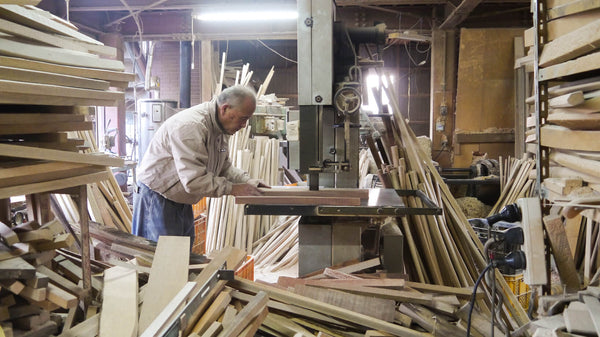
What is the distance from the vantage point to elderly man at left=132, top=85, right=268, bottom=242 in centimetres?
295

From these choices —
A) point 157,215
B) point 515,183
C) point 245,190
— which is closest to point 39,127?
point 245,190

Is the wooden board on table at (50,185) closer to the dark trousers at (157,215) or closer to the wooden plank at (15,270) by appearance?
the wooden plank at (15,270)

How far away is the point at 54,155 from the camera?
1819 millimetres

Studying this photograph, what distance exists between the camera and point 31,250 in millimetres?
1835

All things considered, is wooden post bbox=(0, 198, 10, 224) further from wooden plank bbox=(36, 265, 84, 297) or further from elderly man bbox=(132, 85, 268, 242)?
elderly man bbox=(132, 85, 268, 242)

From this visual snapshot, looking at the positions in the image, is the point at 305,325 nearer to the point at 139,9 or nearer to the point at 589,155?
the point at 589,155

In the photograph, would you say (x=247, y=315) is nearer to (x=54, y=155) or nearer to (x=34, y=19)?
(x=54, y=155)

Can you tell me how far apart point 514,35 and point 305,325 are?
6.31 m

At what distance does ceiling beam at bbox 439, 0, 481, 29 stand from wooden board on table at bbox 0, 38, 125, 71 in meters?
4.95

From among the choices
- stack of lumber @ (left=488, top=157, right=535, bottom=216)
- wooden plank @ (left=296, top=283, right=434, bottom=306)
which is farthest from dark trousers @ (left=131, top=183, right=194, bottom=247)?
stack of lumber @ (left=488, top=157, right=535, bottom=216)

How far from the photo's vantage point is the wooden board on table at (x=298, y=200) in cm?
255

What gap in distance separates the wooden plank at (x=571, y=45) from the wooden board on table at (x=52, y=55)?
1763 millimetres

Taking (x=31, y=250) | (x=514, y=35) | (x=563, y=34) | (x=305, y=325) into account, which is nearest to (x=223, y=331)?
(x=305, y=325)

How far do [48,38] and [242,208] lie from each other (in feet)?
11.4
